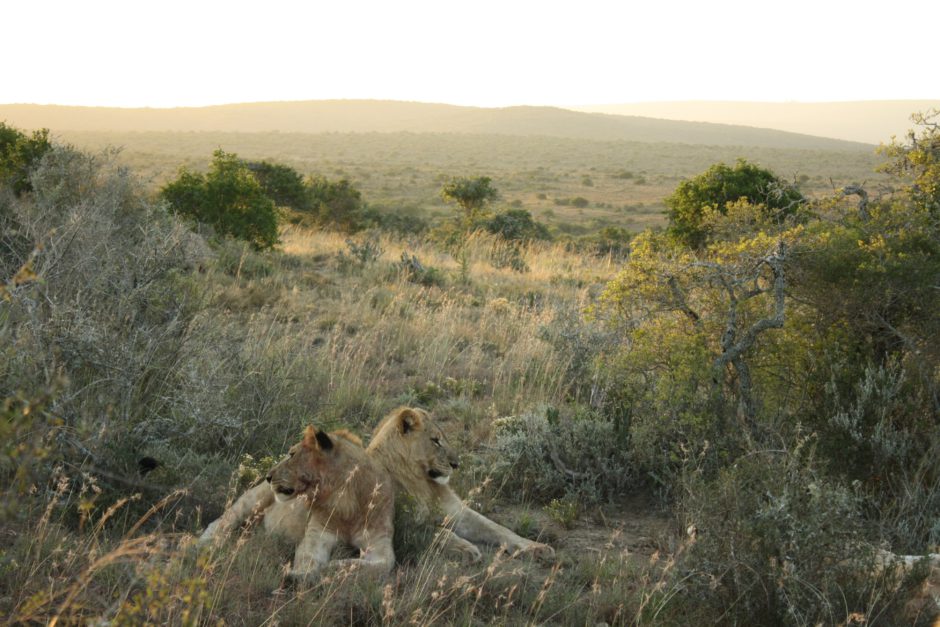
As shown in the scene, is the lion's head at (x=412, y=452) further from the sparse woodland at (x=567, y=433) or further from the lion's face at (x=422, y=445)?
the sparse woodland at (x=567, y=433)

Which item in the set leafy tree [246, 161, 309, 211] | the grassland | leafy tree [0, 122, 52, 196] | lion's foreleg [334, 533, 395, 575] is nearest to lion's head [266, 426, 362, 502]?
lion's foreleg [334, 533, 395, 575]

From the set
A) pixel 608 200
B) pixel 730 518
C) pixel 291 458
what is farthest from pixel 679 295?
pixel 608 200

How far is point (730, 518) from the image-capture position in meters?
4.13

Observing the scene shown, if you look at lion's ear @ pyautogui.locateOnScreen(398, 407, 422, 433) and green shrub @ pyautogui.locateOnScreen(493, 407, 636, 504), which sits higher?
lion's ear @ pyautogui.locateOnScreen(398, 407, 422, 433)

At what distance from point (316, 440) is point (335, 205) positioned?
2111 centimetres

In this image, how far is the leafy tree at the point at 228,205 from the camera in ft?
50.2

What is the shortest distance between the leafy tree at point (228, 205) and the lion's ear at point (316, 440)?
1165 centimetres

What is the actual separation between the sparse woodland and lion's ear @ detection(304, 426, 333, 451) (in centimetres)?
57

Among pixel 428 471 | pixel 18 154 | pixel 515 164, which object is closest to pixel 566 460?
pixel 428 471

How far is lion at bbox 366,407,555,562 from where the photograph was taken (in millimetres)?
4691

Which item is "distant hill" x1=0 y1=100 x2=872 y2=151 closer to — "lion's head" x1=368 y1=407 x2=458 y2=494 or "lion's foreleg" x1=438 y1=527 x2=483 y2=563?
"lion's head" x1=368 y1=407 x2=458 y2=494

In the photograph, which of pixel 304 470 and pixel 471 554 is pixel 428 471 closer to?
pixel 471 554

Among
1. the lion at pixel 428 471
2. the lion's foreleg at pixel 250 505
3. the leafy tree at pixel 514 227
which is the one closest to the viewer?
the lion's foreleg at pixel 250 505

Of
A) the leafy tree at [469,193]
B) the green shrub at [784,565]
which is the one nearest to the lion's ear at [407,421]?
the green shrub at [784,565]
